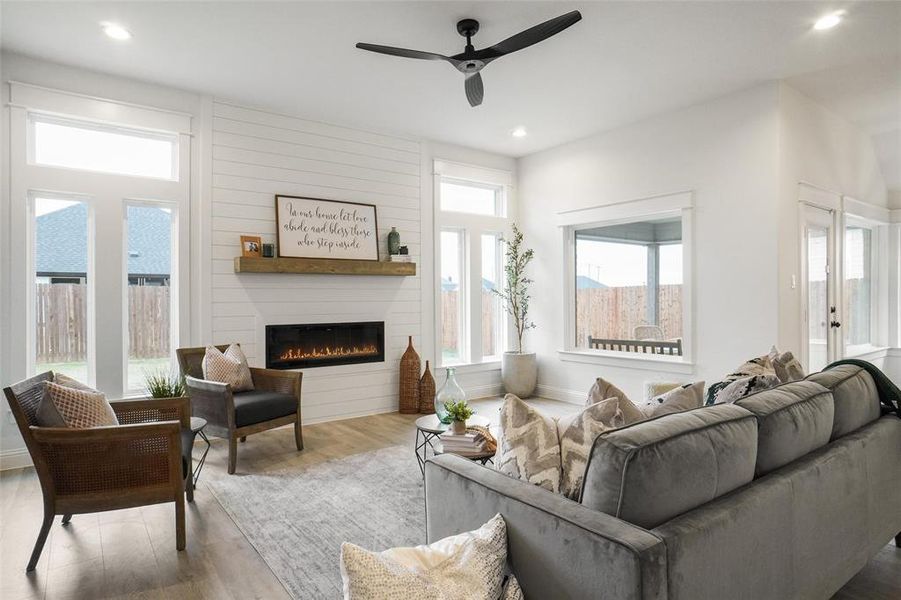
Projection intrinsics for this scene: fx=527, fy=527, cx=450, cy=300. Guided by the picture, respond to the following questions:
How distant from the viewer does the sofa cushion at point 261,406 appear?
3.78 m

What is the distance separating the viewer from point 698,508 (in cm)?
140

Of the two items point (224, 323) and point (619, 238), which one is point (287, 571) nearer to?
point (224, 323)

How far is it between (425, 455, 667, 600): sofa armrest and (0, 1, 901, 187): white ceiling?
2.91 m

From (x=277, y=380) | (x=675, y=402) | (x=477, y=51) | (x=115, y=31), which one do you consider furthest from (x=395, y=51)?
(x=277, y=380)

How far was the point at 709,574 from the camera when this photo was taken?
51.9 inches

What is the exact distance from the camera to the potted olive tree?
6391 mm

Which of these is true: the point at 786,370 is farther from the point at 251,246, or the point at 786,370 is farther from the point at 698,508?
the point at 251,246

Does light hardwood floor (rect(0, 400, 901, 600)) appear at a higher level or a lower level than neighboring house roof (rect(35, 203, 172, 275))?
lower

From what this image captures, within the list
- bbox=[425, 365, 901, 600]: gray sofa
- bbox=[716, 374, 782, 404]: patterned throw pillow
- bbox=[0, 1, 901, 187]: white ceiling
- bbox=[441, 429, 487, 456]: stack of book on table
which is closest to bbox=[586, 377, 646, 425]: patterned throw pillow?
bbox=[425, 365, 901, 600]: gray sofa

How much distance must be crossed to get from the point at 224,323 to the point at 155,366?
0.65 metres

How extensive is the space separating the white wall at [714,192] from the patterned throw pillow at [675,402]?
3098 millimetres

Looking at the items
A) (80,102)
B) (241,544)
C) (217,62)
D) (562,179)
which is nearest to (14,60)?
(80,102)

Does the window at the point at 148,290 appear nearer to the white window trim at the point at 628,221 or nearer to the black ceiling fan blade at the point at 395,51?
the black ceiling fan blade at the point at 395,51

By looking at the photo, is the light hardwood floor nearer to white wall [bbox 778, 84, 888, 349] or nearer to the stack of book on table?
the stack of book on table
